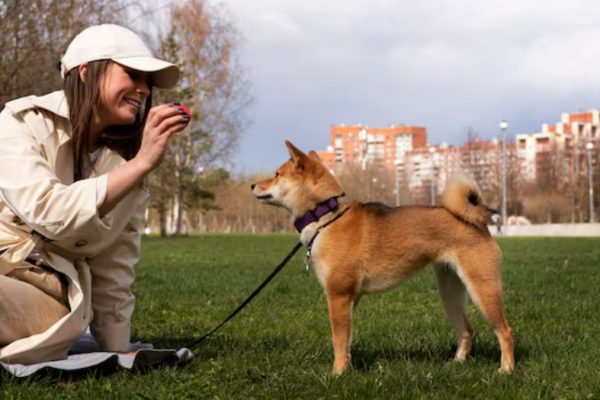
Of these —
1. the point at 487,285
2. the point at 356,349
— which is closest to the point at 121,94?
the point at 487,285

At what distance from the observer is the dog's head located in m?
4.42

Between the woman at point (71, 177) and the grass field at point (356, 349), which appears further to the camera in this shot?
the grass field at point (356, 349)

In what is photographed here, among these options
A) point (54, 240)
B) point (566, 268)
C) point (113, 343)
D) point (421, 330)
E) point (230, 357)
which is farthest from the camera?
point (566, 268)

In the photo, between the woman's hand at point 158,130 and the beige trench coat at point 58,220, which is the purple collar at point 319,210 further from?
the woman's hand at point 158,130

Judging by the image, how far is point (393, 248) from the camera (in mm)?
4176

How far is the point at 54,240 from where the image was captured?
314cm

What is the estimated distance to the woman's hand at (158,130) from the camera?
2.98 metres

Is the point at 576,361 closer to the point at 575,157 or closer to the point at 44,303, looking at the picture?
the point at 44,303

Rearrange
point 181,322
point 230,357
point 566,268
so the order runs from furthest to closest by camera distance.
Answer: point 566,268
point 181,322
point 230,357

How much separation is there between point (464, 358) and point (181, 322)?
2.70 metres

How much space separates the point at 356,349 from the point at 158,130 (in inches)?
95.9

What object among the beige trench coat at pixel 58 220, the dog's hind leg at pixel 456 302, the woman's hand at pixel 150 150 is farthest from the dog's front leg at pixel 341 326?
the woman's hand at pixel 150 150

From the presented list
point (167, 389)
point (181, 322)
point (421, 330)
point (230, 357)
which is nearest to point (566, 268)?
point (421, 330)

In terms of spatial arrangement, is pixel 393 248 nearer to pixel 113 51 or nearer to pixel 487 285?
pixel 487 285
